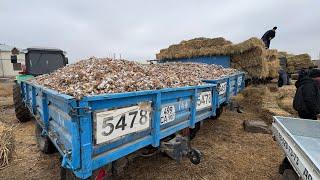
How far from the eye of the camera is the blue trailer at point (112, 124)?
2248 mm

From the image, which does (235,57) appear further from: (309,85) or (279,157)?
(279,157)

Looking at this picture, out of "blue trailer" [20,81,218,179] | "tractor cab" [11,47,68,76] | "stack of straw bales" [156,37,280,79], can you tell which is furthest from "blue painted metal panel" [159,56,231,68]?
"blue trailer" [20,81,218,179]

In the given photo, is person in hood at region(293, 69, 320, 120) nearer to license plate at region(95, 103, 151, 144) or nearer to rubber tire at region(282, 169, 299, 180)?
rubber tire at region(282, 169, 299, 180)

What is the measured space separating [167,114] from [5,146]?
3.37 meters

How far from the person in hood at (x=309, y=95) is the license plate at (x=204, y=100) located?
215 centimetres

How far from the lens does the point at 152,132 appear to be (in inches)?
121

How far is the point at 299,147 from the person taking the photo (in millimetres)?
2949

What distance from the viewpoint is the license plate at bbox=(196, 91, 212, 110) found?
424 centimetres

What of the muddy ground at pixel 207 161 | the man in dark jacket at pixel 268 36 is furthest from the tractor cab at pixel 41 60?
the man in dark jacket at pixel 268 36

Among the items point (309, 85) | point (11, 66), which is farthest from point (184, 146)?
point (11, 66)

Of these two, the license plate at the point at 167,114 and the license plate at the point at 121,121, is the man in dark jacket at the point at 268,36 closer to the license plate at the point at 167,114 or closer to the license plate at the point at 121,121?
the license plate at the point at 167,114

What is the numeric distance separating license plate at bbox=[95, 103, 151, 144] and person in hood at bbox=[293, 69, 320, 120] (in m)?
3.91

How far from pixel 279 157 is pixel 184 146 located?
244 centimetres

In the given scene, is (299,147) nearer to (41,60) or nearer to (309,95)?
(309,95)
